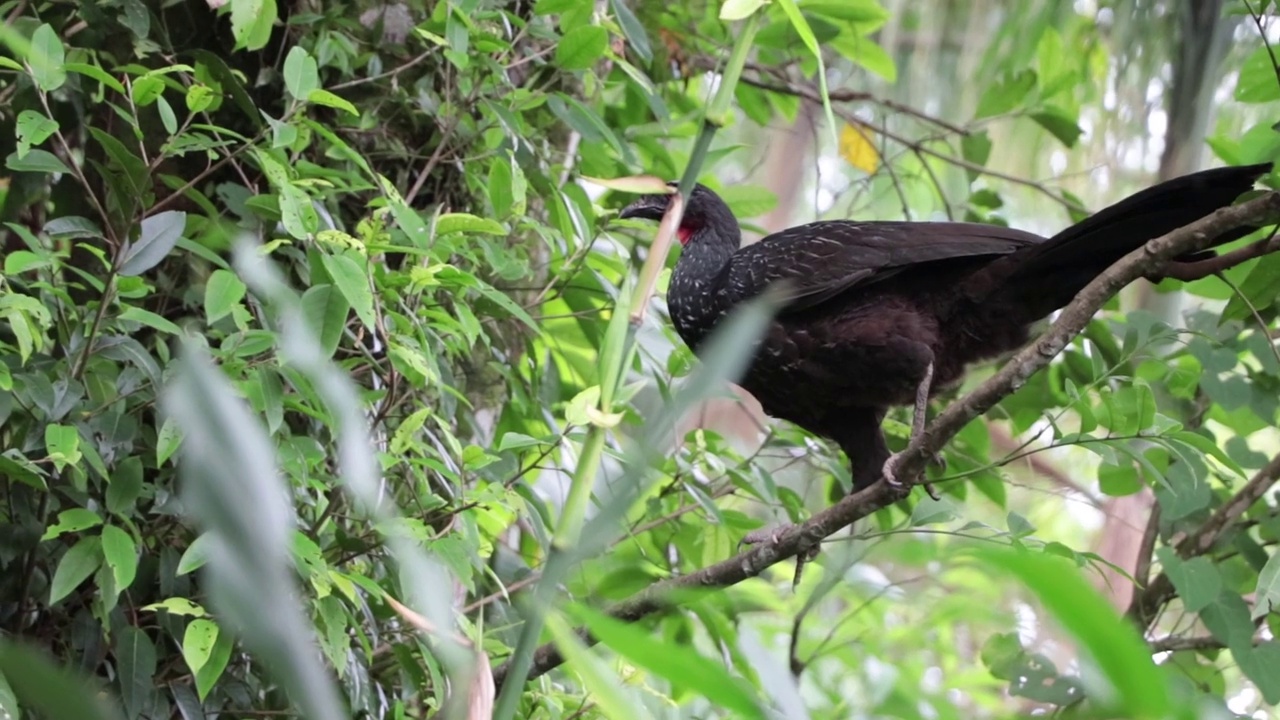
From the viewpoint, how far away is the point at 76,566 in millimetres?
1370

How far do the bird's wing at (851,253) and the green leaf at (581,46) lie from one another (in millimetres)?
555

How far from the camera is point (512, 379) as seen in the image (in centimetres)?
206

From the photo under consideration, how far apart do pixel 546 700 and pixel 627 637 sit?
4.01 ft

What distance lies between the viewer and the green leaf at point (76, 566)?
1.34m

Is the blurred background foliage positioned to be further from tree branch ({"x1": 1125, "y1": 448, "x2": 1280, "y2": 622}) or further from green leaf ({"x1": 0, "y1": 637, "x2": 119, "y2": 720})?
green leaf ({"x1": 0, "y1": 637, "x2": 119, "y2": 720})

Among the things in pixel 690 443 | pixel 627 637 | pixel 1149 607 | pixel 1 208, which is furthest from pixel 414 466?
pixel 1149 607

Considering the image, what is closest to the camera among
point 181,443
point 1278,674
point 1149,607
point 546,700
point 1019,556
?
point 1019,556

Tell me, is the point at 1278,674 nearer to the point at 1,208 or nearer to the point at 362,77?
the point at 362,77

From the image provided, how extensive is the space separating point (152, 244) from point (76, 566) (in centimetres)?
39

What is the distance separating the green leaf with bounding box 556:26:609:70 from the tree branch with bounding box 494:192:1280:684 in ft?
2.39

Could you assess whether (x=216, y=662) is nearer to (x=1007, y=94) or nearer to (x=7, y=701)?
(x=7, y=701)

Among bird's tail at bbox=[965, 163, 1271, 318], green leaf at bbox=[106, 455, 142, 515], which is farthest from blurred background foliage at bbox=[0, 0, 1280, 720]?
bird's tail at bbox=[965, 163, 1271, 318]

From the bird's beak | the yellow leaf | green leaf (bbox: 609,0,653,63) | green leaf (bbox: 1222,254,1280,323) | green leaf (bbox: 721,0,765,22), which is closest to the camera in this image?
green leaf (bbox: 721,0,765,22)

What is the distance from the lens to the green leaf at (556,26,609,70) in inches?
69.4
